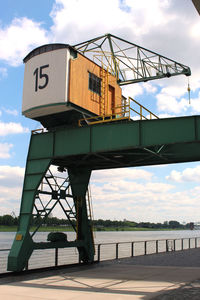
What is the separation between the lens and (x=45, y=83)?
19.6 meters

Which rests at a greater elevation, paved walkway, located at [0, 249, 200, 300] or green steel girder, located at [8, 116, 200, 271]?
green steel girder, located at [8, 116, 200, 271]

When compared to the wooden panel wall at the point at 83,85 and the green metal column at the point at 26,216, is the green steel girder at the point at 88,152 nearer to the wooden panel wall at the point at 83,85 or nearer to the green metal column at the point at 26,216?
the green metal column at the point at 26,216

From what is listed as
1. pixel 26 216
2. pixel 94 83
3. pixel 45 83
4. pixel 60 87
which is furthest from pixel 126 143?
pixel 26 216

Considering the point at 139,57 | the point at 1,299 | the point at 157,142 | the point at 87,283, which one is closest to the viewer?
the point at 1,299

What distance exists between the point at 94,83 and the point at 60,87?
3.17 meters

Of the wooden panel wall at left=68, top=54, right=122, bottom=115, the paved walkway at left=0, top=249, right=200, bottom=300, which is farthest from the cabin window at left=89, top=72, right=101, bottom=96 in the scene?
the paved walkway at left=0, top=249, right=200, bottom=300

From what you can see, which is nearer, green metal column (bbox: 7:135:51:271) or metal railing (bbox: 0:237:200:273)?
green metal column (bbox: 7:135:51:271)

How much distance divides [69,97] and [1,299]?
11.0 m

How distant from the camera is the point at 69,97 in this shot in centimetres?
1884

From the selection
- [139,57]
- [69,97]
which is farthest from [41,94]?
[139,57]

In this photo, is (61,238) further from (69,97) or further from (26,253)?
(69,97)

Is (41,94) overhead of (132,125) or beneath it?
overhead

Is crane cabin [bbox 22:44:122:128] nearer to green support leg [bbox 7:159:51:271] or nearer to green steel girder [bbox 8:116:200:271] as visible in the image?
green steel girder [bbox 8:116:200:271]

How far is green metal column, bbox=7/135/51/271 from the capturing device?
56.9 ft
